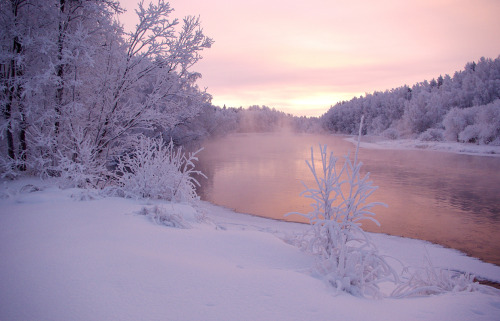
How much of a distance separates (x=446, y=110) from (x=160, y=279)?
212ft

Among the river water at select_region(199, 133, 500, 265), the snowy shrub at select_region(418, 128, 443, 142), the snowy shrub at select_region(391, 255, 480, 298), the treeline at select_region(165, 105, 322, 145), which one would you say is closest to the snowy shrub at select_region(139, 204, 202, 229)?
the snowy shrub at select_region(391, 255, 480, 298)

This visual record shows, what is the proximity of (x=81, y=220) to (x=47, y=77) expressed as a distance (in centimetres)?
501

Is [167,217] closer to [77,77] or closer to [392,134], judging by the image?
[77,77]

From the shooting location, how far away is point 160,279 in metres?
2.40

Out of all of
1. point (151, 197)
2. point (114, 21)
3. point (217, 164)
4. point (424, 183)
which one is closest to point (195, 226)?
point (151, 197)

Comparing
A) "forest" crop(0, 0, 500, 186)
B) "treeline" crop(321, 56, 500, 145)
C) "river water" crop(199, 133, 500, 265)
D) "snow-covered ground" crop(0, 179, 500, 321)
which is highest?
"treeline" crop(321, 56, 500, 145)

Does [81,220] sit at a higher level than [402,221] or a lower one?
higher

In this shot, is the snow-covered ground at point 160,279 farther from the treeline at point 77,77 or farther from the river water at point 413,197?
the river water at point 413,197

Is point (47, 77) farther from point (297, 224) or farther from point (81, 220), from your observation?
point (297, 224)

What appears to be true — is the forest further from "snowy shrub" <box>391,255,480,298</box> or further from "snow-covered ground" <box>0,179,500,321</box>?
"snowy shrub" <box>391,255,480,298</box>

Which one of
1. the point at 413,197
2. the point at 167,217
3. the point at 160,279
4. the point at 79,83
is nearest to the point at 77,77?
the point at 79,83

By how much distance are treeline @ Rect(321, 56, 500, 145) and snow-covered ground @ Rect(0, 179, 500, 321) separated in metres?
41.4

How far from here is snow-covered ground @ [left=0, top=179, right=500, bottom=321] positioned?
2.01m

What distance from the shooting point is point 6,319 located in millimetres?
1783
